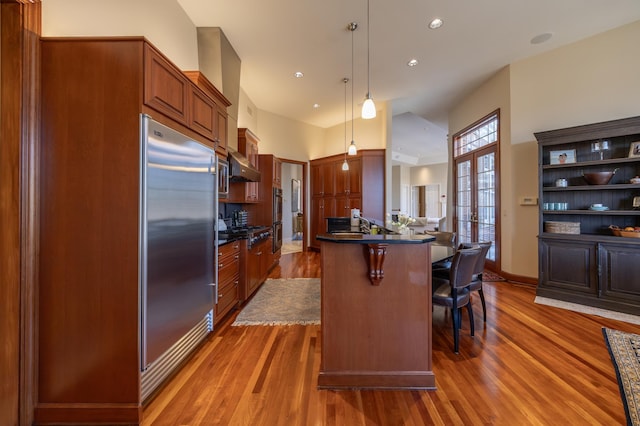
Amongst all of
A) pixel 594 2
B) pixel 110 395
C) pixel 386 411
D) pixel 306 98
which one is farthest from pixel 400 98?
pixel 110 395

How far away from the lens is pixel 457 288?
2150 mm

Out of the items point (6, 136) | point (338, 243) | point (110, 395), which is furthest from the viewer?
point (338, 243)

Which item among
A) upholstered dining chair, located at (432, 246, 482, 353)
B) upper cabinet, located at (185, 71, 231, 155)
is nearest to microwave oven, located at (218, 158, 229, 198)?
upper cabinet, located at (185, 71, 231, 155)

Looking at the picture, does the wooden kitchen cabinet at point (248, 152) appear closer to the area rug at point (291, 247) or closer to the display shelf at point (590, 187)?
the area rug at point (291, 247)

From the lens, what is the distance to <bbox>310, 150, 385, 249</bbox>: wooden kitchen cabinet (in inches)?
229

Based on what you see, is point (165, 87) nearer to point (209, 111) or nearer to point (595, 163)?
point (209, 111)

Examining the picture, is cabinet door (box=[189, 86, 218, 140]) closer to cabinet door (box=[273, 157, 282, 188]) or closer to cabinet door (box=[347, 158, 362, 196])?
cabinet door (box=[273, 157, 282, 188])

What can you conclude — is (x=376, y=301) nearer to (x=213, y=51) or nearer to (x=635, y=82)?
(x=213, y=51)

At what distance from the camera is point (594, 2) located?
2.82 m

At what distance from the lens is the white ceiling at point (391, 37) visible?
2.85 m

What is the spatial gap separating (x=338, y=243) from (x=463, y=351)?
1529mm

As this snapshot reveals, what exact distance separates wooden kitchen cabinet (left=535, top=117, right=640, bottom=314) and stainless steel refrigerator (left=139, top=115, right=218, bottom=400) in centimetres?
421

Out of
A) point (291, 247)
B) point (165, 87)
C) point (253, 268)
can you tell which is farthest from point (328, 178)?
point (165, 87)

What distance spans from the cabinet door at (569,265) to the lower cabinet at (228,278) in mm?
4061
